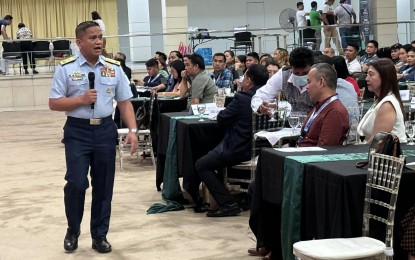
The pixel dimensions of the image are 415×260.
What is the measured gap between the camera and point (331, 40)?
→ 52.0 ft

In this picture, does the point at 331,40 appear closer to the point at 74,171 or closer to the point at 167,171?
the point at 167,171

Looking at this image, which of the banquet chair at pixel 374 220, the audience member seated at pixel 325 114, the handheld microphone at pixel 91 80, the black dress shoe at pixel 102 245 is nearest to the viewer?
the banquet chair at pixel 374 220

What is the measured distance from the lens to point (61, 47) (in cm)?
1806

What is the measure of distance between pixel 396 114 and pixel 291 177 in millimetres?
769

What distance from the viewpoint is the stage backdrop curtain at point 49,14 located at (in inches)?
914

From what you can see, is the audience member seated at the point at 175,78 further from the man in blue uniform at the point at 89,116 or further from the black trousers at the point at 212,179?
Result: the man in blue uniform at the point at 89,116

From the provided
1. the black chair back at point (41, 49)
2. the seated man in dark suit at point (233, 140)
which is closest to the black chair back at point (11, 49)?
the black chair back at point (41, 49)

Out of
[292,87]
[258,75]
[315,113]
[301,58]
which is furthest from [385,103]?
[258,75]

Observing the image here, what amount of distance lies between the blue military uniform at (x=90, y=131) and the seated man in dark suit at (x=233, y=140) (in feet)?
3.89

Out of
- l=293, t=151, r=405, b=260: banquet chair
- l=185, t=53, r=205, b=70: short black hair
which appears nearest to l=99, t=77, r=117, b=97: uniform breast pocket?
l=293, t=151, r=405, b=260: banquet chair

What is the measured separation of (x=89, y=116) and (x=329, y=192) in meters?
1.87

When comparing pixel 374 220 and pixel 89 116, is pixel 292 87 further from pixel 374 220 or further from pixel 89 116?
pixel 374 220

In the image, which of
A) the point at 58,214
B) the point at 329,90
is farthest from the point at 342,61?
the point at 58,214

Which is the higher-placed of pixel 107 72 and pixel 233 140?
pixel 107 72
